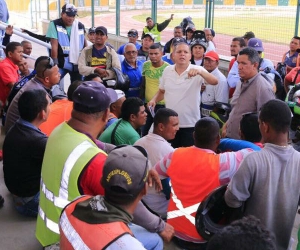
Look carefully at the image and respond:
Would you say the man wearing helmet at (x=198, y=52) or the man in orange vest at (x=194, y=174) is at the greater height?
the man wearing helmet at (x=198, y=52)

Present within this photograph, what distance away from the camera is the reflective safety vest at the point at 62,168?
2402mm

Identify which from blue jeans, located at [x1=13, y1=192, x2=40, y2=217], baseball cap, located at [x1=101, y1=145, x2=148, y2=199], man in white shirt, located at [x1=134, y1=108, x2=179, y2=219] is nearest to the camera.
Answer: baseball cap, located at [x1=101, y1=145, x2=148, y2=199]

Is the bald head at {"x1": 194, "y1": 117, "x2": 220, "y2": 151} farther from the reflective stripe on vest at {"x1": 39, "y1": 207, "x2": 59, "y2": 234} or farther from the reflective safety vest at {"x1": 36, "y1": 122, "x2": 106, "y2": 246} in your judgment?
the reflective stripe on vest at {"x1": 39, "y1": 207, "x2": 59, "y2": 234}

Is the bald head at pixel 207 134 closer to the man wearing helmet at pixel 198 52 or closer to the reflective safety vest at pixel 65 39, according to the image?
the man wearing helmet at pixel 198 52

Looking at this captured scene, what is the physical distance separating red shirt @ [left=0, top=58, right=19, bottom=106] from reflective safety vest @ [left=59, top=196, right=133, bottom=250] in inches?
197

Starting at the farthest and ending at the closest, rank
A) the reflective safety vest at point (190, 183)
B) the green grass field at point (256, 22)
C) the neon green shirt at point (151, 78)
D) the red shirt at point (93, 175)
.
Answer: the green grass field at point (256, 22), the neon green shirt at point (151, 78), the reflective safety vest at point (190, 183), the red shirt at point (93, 175)

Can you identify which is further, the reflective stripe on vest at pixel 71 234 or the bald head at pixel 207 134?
the bald head at pixel 207 134

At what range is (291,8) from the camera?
9.64 meters

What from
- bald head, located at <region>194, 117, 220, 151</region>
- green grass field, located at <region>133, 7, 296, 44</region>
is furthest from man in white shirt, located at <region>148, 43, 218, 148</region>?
green grass field, located at <region>133, 7, 296, 44</region>

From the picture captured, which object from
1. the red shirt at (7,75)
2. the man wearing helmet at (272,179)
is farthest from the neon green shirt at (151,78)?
the man wearing helmet at (272,179)

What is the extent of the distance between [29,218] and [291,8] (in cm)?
788

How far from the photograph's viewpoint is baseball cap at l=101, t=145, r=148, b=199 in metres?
1.87

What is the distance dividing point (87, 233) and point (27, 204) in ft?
8.33

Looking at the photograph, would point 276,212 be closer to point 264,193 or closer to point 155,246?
point 264,193
